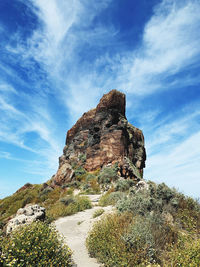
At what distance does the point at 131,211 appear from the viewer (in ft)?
20.6

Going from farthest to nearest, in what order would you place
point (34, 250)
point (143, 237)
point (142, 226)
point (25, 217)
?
1. point (25, 217)
2. point (142, 226)
3. point (143, 237)
4. point (34, 250)

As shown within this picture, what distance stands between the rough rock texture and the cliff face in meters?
13.0

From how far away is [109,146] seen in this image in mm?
25734

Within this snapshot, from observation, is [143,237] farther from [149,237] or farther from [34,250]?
[34,250]

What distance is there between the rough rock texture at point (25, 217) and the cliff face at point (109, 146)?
13049 mm

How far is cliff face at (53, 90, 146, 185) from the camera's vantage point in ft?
72.7

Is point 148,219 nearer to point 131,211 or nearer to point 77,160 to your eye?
point 131,211

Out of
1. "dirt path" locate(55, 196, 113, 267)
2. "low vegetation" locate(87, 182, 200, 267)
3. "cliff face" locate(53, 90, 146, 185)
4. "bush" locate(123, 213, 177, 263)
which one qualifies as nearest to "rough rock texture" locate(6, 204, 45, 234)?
"dirt path" locate(55, 196, 113, 267)

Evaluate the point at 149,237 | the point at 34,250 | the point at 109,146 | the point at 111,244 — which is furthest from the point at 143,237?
the point at 109,146

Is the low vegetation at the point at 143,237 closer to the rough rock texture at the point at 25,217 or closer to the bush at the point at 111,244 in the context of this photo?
the bush at the point at 111,244

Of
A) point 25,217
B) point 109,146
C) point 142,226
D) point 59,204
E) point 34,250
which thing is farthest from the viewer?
point 109,146

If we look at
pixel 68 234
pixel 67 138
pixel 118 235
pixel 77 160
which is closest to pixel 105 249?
pixel 118 235

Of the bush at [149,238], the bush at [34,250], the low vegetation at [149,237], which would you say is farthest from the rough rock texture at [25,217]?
the bush at [149,238]

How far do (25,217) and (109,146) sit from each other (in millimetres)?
19790
